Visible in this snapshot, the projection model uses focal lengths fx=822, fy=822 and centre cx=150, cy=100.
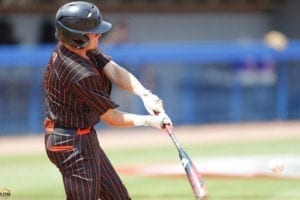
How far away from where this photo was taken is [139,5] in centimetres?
1736

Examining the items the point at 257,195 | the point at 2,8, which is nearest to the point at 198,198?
the point at 257,195

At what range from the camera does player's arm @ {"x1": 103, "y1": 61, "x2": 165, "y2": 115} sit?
558 centimetres

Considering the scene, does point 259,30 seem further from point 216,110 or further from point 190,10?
point 216,110

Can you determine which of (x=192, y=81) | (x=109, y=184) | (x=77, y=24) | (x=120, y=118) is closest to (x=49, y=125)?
(x=120, y=118)

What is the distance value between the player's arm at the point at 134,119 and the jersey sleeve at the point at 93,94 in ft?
0.29

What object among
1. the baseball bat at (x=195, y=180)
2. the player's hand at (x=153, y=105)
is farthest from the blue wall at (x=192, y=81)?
the baseball bat at (x=195, y=180)

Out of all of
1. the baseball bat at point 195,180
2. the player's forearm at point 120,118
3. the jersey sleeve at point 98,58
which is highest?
the jersey sleeve at point 98,58

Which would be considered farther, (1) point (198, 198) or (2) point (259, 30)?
(2) point (259, 30)

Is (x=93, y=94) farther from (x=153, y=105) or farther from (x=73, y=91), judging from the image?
(x=153, y=105)

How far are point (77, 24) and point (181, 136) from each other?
8760mm

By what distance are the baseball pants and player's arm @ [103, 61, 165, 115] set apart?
0.43 metres

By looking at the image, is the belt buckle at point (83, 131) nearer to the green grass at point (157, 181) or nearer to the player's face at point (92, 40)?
the player's face at point (92, 40)

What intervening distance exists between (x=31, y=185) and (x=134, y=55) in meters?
5.31

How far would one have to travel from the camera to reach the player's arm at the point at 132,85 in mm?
5582
